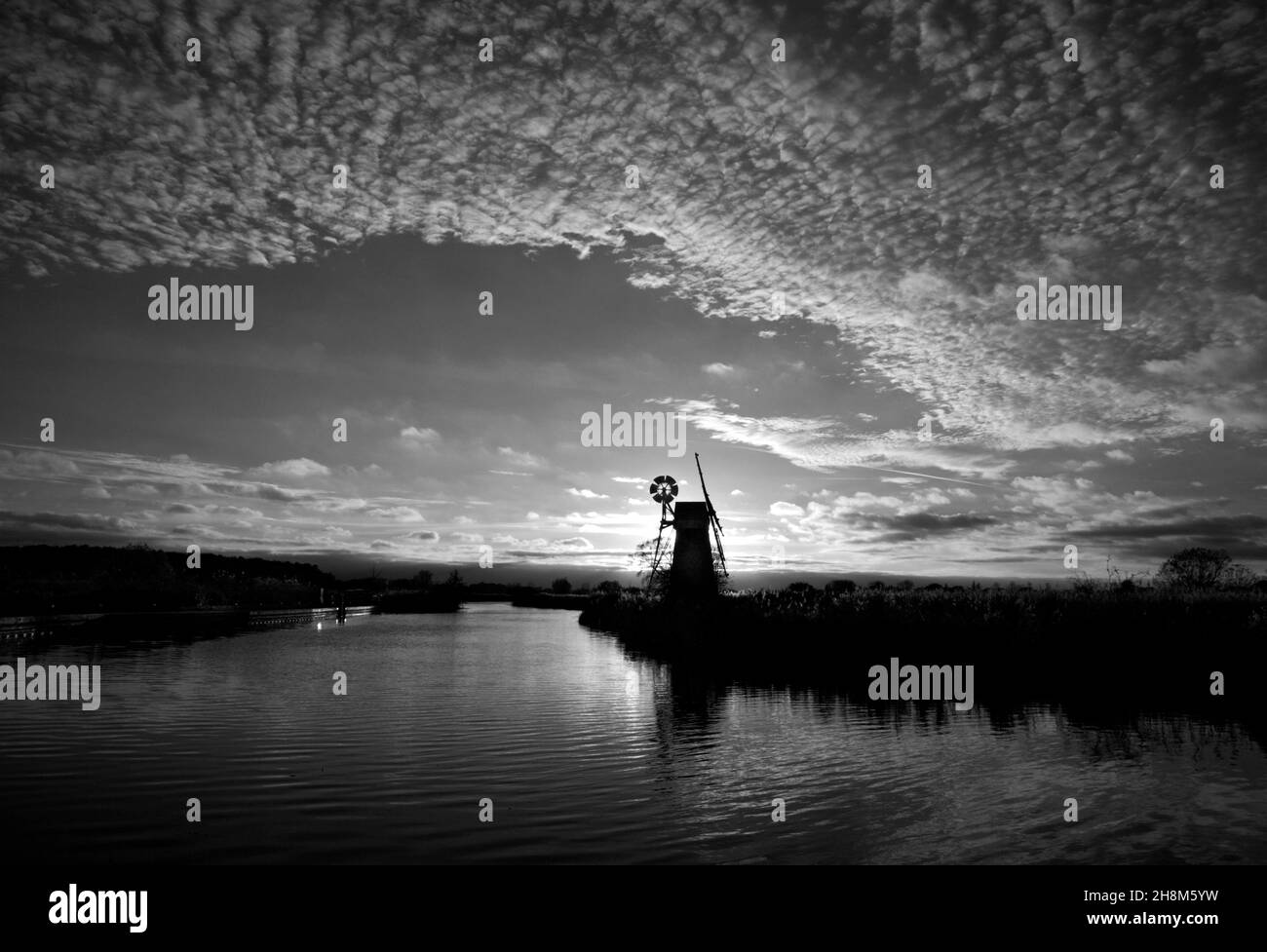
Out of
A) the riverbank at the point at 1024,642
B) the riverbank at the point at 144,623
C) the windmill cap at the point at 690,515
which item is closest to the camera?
the riverbank at the point at 1024,642

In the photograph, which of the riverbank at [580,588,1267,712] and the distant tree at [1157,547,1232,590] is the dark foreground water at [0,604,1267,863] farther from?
the distant tree at [1157,547,1232,590]

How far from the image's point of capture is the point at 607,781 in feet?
47.0

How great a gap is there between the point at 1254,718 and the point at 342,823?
20.5 metres

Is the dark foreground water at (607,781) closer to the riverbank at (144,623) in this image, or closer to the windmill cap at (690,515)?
the riverbank at (144,623)

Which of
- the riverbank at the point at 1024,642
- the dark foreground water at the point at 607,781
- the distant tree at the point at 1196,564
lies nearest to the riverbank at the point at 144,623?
the dark foreground water at the point at 607,781

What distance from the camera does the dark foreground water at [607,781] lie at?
10.5 meters

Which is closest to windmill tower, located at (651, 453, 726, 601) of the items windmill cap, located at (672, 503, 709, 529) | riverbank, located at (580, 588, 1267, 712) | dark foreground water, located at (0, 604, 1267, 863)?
windmill cap, located at (672, 503, 709, 529)

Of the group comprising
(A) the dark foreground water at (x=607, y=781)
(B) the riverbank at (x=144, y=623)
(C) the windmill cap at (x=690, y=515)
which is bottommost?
(B) the riverbank at (x=144, y=623)

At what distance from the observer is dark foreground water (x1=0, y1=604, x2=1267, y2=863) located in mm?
10523

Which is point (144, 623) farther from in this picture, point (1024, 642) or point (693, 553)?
point (1024, 642)

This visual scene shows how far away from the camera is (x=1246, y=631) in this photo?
2405 centimetres

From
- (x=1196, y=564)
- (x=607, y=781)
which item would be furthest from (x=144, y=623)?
(x=1196, y=564)

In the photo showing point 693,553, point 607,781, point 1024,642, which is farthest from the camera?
point 693,553
